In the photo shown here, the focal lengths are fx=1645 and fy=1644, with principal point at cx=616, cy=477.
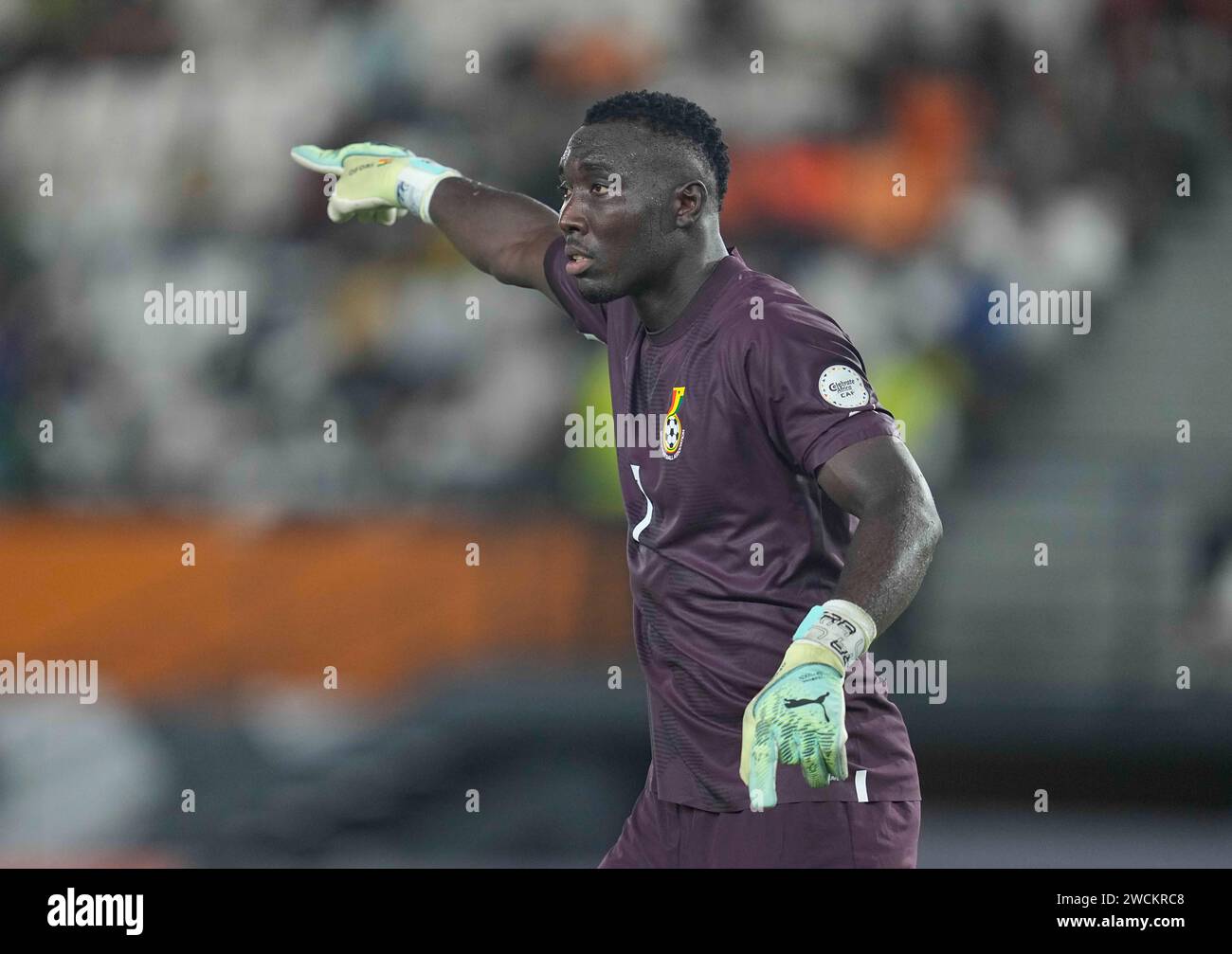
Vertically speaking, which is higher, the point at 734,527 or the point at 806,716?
the point at 734,527

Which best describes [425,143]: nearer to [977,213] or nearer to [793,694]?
[977,213]

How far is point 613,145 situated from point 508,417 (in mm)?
4135

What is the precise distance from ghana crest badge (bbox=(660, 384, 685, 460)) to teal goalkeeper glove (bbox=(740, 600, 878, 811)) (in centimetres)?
54

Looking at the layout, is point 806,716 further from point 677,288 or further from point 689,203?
point 689,203

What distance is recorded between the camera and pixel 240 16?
8.29 m

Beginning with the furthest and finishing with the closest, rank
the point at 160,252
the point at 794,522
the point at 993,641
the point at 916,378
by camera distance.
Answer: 1. the point at 160,252
2. the point at 916,378
3. the point at 993,641
4. the point at 794,522

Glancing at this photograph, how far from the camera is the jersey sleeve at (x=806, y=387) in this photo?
8.89 ft

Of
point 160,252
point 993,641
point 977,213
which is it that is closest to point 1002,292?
point 977,213

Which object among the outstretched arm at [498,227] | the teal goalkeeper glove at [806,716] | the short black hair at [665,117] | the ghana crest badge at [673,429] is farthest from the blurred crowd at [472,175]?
the teal goalkeeper glove at [806,716]

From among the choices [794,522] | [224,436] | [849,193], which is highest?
[849,193]

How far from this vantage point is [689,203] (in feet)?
10.4

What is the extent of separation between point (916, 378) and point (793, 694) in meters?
4.79

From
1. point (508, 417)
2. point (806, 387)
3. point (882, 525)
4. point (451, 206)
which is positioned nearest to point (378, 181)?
point (451, 206)

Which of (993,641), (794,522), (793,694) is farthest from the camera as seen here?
(993,641)
